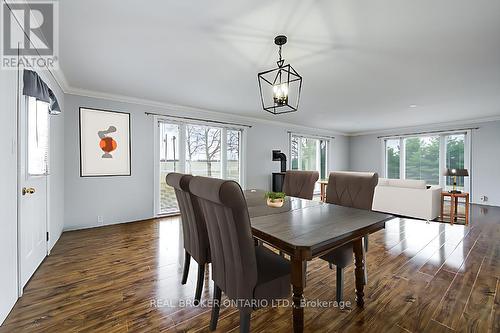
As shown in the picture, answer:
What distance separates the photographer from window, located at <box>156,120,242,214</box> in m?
4.67

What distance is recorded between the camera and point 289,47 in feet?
7.82

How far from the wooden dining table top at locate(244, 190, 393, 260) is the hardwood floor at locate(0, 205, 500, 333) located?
0.73 meters

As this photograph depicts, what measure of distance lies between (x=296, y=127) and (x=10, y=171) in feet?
Result: 20.9

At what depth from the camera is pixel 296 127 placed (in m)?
7.04

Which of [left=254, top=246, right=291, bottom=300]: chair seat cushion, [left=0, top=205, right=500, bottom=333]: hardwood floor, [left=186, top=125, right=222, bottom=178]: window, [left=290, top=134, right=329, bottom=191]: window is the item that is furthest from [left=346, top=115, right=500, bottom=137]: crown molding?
[left=254, top=246, right=291, bottom=300]: chair seat cushion

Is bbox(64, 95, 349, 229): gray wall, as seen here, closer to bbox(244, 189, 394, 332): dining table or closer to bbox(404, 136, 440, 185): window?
bbox(244, 189, 394, 332): dining table

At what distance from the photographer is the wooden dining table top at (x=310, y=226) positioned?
4.22ft

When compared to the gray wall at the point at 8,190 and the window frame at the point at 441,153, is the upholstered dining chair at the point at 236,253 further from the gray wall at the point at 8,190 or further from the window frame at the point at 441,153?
the window frame at the point at 441,153

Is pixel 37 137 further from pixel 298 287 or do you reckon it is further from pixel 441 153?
pixel 441 153

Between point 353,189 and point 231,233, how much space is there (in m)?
1.70

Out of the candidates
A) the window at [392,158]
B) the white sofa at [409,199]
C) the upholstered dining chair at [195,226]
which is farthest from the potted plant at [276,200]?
the window at [392,158]

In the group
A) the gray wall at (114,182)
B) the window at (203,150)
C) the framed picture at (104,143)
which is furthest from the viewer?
the window at (203,150)

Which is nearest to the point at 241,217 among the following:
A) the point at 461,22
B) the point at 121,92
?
the point at 461,22

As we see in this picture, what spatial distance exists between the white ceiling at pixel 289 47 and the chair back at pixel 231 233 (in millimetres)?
1504
